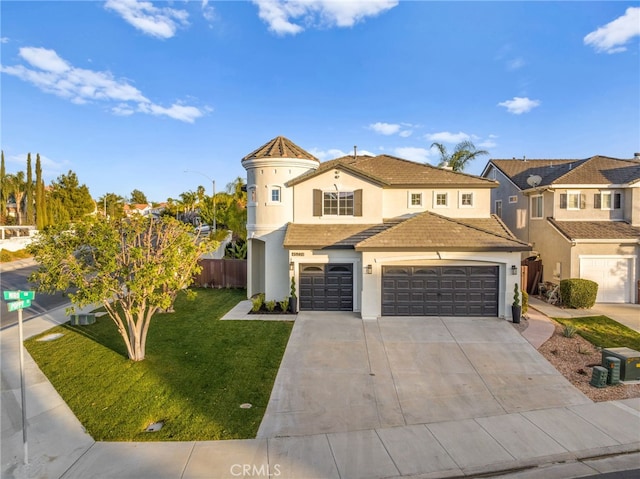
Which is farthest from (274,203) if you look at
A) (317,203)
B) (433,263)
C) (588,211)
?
(588,211)

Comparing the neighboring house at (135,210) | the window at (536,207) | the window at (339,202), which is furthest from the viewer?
the window at (536,207)

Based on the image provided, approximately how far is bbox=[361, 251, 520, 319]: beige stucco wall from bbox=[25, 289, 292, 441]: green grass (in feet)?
11.5

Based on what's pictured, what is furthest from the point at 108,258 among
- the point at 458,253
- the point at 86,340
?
the point at 458,253

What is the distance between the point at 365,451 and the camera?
21.9ft

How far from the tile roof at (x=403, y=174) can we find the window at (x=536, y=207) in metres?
4.85

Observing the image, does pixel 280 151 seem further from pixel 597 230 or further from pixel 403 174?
pixel 597 230

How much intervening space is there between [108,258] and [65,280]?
3.79ft

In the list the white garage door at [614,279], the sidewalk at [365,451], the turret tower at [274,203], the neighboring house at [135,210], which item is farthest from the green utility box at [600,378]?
the neighboring house at [135,210]

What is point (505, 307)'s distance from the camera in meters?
14.6

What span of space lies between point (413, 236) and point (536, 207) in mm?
10620

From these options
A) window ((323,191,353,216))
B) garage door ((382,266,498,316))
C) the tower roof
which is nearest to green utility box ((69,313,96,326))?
the tower roof

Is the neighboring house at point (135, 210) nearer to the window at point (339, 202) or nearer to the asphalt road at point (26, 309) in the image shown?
the asphalt road at point (26, 309)

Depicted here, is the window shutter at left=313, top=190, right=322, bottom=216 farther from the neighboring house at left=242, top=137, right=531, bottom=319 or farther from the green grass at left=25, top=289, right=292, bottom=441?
the green grass at left=25, top=289, right=292, bottom=441

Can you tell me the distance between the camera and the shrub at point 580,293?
1612 centimetres
